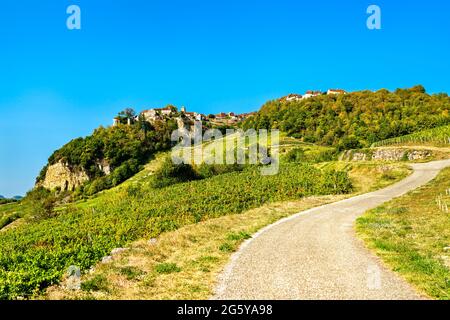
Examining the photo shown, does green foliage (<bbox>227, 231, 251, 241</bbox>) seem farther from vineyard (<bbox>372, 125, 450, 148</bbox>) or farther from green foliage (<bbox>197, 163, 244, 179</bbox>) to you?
vineyard (<bbox>372, 125, 450, 148</bbox>)

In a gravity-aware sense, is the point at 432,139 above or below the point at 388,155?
above

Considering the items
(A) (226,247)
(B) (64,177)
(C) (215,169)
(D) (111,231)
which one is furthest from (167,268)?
(B) (64,177)

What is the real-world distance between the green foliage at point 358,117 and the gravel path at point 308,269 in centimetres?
8316

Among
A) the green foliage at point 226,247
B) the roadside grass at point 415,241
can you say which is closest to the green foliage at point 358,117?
the roadside grass at point 415,241

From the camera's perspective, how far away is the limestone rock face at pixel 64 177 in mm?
158875

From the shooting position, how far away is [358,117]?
5069 inches

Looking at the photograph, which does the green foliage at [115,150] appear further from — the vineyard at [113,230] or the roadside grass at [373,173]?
the vineyard at [113,230]

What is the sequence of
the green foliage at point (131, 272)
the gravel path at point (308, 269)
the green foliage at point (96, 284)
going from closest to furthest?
the gravel path at point (308, 269) < the green foliage at point (96, 284) < the green foliage at point (131, 272)

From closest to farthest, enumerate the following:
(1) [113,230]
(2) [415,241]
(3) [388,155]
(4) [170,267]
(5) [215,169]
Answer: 1. (4) [170,267]
2. (2) [415,241]
3. (1) [113,230]
4. (3) [388,155]
5. (5) [215,169]

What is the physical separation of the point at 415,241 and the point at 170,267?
11046 mm

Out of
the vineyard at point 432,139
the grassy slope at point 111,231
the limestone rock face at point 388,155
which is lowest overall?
the grassy slope at point 111,231

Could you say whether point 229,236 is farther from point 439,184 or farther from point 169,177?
point 169,177

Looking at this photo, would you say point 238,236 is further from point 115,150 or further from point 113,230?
point 115,150

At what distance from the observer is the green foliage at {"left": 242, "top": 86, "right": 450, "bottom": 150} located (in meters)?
102
